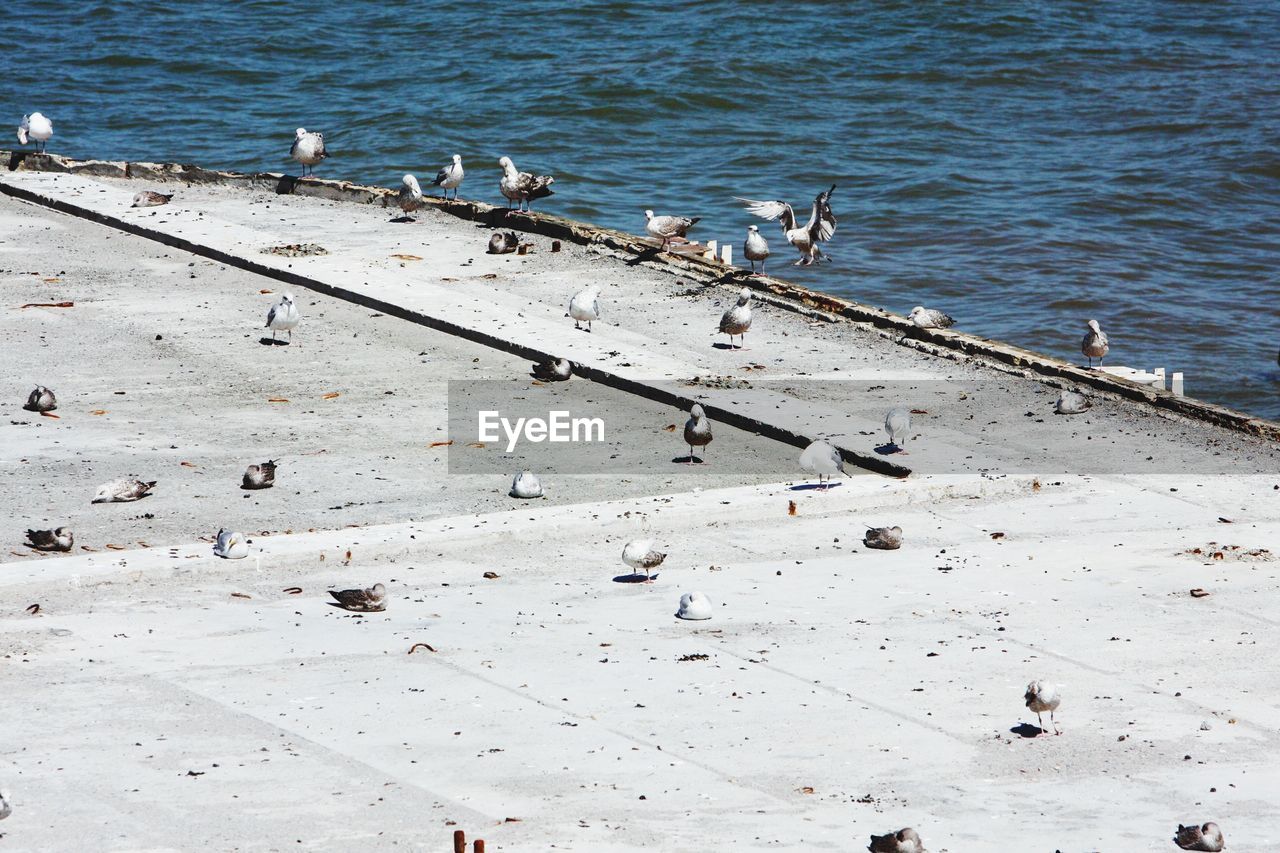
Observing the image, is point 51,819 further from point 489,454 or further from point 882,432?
point 882,432

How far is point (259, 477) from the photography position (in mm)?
13516

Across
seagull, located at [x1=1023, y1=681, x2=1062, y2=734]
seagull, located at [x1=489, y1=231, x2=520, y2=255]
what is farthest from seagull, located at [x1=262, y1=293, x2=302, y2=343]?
seagull, located at [x1=1023, y1=681, x2=1062, y2=734]

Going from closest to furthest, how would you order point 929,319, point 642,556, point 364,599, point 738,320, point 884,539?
point 364,599, point 642,556, point 884,539, point 738,320, point 929,319

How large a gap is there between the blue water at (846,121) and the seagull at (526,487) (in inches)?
505

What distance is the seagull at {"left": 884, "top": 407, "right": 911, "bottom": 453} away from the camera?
1426 centimetres

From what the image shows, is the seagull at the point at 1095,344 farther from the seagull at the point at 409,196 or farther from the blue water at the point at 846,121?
the seagull at the point at 409,196

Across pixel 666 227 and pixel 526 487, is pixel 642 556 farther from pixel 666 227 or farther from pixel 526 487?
pixel 666 227

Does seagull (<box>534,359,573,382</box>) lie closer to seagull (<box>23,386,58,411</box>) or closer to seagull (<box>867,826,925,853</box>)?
seagull (<box>23,386,58,411</box>)

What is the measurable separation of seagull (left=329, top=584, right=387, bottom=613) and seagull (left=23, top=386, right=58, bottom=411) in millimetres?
5186

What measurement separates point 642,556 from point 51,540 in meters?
3.90

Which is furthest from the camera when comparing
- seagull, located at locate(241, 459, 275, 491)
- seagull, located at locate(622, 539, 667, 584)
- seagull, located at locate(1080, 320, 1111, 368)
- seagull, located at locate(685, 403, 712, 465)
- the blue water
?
the blue water

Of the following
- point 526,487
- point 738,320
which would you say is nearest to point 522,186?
point 738,320

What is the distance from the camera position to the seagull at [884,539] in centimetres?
1265

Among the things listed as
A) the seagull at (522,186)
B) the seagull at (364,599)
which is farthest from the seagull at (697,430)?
the seagull at (522,186)
